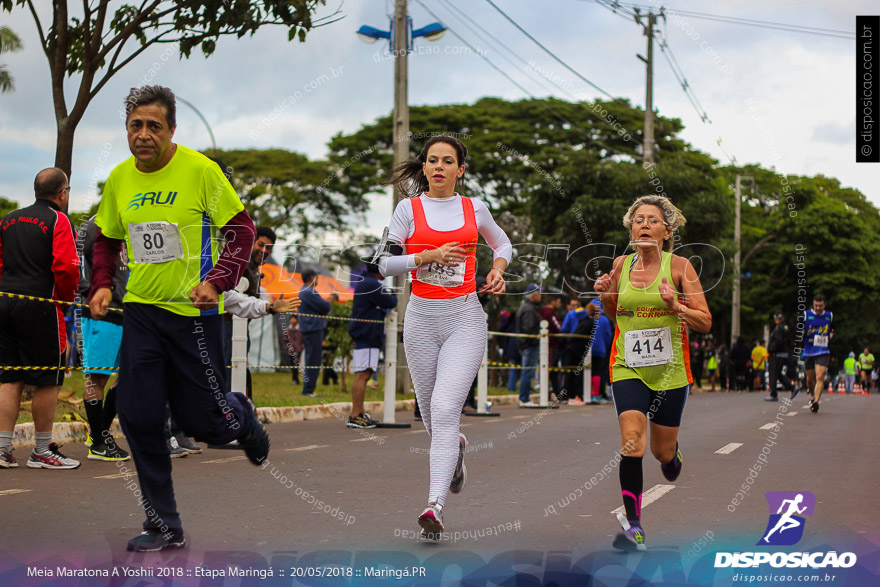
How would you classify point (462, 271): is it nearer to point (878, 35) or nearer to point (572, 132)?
point (878, 35)

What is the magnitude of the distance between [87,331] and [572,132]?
3263cm

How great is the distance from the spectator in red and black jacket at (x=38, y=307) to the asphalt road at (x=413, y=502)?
1.23 ft

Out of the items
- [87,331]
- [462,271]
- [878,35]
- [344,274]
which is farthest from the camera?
[878,35]

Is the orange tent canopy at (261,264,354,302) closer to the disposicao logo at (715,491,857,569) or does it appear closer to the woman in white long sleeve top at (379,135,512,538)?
the woman in white long sleeve top at (379,135,512,538)

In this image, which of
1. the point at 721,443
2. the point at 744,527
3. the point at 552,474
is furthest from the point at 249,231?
the point at 721,443

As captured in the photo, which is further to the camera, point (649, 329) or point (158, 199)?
point (649, 329)

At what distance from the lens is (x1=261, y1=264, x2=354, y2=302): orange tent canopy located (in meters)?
17.2

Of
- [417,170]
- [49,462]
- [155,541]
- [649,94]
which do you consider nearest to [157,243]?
[155,541]

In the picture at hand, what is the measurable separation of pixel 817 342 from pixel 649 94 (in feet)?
50.5

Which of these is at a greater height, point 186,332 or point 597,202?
point 597,202

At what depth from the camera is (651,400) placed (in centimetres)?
537

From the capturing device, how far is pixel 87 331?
8.23m

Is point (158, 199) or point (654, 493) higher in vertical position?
point (158, 199)

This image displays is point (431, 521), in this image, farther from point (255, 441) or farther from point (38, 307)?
point (38, 307)
